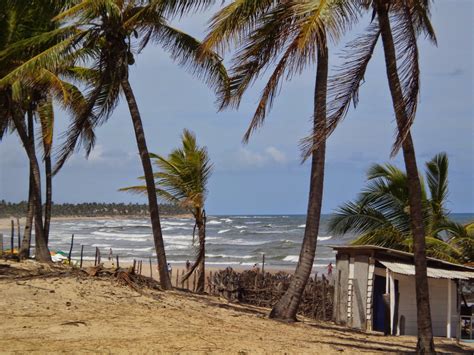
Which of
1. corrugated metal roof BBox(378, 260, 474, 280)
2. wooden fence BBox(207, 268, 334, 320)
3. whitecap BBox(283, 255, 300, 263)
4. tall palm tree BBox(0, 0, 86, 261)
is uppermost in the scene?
tall palm tree BBox(0, 0, 86, 261)

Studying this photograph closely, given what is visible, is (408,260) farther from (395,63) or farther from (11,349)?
(11,349)

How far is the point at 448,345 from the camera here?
14852 millimetres

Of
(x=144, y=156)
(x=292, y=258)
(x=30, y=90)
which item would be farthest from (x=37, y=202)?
(x=292, y=258)

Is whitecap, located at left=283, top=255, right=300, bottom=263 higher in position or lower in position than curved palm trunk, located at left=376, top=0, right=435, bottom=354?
lower

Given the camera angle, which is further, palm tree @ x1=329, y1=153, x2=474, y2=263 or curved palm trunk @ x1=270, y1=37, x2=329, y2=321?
palm tree @ x1=329, y1=153, x2=474, y2=263

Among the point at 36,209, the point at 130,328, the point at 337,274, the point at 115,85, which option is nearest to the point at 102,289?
the point at 130,328

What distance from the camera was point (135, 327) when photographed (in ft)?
38.2

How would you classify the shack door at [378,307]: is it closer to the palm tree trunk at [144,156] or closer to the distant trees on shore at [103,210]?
the palm tree trunk at [144,156]

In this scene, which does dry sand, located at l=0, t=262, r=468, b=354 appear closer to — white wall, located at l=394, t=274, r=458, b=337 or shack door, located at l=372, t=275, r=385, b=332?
white wall, located at l=394, t=274, r=458, b=337

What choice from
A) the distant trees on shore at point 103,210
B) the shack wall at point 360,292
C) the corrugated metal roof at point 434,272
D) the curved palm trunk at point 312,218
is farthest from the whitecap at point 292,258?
the distant trees on shore at point 103,210

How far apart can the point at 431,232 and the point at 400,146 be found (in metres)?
11.3

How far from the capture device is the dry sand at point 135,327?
10.5 m

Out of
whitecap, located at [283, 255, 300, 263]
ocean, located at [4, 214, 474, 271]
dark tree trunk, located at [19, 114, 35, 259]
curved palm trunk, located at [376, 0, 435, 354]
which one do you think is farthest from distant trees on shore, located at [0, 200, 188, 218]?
curved palm trunk, located at [376, 0, 435, 354]

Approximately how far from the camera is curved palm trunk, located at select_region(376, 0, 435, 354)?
34.0 feet
